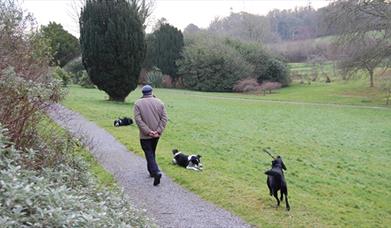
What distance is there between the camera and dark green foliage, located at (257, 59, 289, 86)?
54.2 meters

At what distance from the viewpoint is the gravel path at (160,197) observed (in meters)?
6.74

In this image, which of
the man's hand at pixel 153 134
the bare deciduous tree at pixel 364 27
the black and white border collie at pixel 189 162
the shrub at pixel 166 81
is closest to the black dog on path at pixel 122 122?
the black and white border collie at pixel 189 162

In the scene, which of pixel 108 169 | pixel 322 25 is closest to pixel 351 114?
pixel 322 25

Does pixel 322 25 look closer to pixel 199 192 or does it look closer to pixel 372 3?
pixel 372 3

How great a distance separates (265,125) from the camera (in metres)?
21.4

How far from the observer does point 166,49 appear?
53844 millimetres

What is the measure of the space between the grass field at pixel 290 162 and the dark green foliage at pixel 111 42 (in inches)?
76.0

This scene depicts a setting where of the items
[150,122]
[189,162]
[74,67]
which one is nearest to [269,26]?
[74,67]

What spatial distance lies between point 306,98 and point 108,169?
37218 millimetres

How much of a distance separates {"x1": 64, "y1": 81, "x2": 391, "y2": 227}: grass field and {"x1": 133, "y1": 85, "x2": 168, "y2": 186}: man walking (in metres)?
0.72

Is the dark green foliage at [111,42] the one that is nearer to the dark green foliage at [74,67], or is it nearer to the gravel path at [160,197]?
the gravel path at [160,197]

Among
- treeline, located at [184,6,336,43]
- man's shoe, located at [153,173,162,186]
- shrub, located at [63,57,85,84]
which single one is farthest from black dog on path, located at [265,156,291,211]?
treeline, located at [184,6,336,43]

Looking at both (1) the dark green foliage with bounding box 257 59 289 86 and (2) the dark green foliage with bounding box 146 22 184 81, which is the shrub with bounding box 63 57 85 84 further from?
(1) the dark green foliage with bounding box 257 59 289 86

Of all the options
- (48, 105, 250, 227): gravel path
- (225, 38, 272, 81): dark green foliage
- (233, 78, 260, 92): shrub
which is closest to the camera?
(48, 105, 250, 227): gravel path
